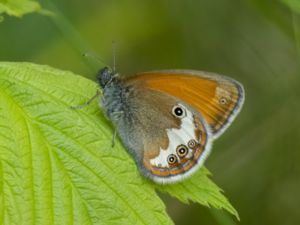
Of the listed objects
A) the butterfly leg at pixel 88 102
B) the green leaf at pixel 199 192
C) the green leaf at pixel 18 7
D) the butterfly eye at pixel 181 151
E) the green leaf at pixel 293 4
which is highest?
the green leaf at pixel 293 4

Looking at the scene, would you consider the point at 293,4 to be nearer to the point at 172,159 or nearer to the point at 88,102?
the point at 172,159

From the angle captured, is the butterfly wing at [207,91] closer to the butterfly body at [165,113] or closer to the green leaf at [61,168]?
the butterfly body at [165,113]

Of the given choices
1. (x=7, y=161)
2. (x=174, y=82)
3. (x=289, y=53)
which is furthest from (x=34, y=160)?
(x=289, y=53)

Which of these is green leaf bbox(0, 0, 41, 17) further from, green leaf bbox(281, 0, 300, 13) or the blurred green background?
green leaf bbox(281, 0, 300, 13)

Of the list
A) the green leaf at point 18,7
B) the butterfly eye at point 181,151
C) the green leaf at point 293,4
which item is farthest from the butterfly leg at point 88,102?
the green leaf at point 293,4

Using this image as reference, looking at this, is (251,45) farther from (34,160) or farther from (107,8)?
(34,160)
